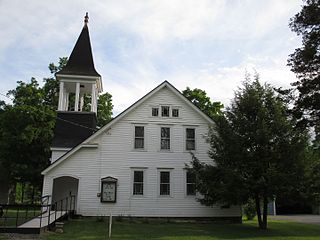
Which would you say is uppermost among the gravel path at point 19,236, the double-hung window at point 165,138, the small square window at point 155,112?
the small square window at point 155,112

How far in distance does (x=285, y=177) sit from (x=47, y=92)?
29149mm

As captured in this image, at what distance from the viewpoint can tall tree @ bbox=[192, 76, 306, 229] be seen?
1773 centimetres

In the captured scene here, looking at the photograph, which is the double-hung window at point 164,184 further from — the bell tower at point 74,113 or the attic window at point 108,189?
the bell tower at point 74,113

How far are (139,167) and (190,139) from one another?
375cm

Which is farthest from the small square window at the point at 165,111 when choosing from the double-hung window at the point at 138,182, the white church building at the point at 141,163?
the double-hung window at the point at 138,182

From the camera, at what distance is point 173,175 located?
22.7m

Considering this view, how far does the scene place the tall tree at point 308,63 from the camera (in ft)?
55.7

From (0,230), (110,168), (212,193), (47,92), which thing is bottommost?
(0,230)

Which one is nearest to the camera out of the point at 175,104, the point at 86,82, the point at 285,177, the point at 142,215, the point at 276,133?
the point at 285,177

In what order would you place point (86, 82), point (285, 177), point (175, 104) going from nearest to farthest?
Result: point (285, 177), point (175, 104), point (86, 82)

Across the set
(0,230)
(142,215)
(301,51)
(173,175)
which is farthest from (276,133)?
(0,230)

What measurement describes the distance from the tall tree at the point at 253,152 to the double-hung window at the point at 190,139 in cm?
387

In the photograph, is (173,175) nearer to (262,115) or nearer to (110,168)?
(110,168)

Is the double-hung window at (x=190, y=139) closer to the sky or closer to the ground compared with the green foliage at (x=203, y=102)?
closer to the ground
